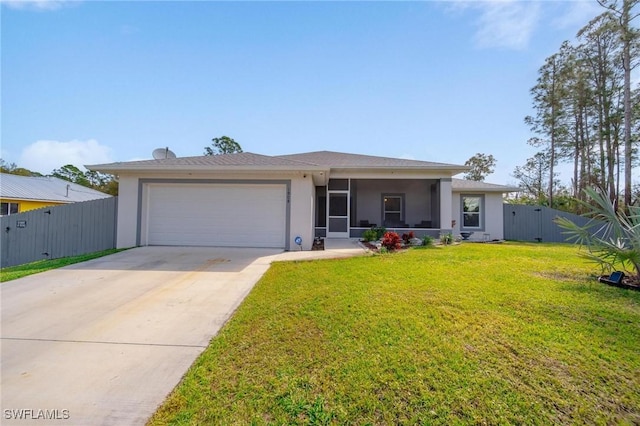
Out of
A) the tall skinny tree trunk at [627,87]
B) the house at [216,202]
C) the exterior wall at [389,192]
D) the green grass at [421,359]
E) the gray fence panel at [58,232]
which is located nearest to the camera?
the green grass at [421,359]

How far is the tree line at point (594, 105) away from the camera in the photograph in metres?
14.1

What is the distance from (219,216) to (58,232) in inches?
240

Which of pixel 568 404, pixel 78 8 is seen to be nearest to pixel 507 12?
pixel 568 404

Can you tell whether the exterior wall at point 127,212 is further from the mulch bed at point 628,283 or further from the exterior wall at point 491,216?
the exterior wall at point 491,216

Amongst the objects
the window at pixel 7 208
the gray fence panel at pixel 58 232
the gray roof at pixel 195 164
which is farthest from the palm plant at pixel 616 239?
the window at pixel 7 208

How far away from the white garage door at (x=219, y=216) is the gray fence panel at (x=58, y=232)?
1.77 metres

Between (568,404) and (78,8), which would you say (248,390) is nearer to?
(568,404)

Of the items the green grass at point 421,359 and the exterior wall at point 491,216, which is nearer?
the green grass at point 421,359

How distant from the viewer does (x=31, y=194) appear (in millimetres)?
17312

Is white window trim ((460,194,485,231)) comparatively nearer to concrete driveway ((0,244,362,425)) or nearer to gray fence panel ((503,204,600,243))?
gray fence panel ((503,204,600,243))

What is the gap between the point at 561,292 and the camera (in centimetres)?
453

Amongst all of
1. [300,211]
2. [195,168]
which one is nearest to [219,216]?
[195,168]

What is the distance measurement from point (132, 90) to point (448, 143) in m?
15.7

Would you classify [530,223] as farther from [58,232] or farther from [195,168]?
[58,232]
